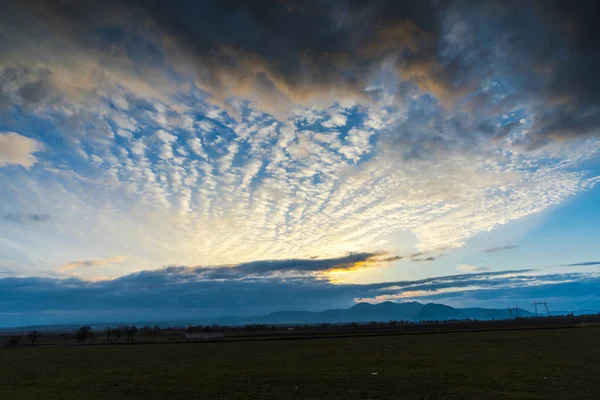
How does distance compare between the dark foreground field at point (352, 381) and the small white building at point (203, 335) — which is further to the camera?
the small white building at point (203, 335)

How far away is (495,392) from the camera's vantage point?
25906mm

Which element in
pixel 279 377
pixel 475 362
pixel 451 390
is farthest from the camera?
pixel 475 362

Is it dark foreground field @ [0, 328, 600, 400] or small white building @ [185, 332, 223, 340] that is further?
small white building @ [185, 332, 223, 340]

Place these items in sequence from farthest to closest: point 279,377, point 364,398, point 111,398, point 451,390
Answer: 1. point 279,377
2. point 111,398
3. point 451,390
4. point 364,398

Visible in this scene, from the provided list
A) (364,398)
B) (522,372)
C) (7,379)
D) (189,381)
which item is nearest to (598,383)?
(522,372)

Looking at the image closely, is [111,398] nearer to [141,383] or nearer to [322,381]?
[141,383]

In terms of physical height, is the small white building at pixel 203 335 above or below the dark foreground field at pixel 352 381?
above

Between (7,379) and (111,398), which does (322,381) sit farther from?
(7,379)

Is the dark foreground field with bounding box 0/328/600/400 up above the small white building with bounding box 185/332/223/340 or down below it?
below

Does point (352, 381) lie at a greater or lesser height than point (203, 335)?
lesser

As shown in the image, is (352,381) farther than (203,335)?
No

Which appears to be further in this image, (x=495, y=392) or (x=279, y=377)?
→ (x=279, y=377)

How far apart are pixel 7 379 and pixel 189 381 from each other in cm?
2466

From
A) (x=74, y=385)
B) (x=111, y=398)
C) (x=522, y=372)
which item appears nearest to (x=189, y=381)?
(x=111, y=398)
